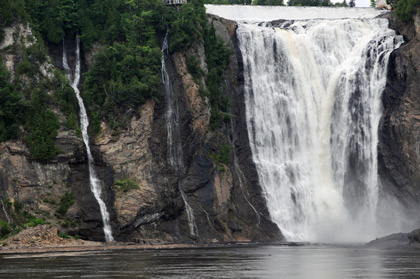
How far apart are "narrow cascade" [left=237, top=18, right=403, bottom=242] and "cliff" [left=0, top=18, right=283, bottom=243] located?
2511 millimetres

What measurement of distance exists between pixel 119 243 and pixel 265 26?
33.7 meters

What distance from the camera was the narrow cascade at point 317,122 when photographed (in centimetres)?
7225

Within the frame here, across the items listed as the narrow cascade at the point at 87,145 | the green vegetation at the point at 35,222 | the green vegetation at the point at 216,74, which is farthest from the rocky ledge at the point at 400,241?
the green vegetation at the point at 35,222

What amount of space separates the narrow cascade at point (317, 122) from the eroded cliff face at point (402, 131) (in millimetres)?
954

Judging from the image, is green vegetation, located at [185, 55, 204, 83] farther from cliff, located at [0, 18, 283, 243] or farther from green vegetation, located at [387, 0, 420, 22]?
green vegetation, located at [387, 0, 420, 22]

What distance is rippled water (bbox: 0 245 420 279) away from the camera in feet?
119

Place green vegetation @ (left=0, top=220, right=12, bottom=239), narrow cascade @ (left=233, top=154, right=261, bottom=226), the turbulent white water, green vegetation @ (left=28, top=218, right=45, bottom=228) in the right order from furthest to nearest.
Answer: the turbulent white water
narrow cascade @ (left=233, top=154, right=261, bottom=226)
green vegetation @ (left=28, top=218, right=45, bottom=228)
green vegetation @ (left=0, top=220, right=12, bottom=239)

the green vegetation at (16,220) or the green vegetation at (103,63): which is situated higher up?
the green vegetation at (103,63)

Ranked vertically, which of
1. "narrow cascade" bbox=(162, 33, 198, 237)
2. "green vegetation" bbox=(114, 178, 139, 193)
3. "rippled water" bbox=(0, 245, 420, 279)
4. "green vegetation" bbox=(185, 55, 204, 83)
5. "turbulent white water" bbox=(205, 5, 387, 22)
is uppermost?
"turbulent white water" bbox=(205, 5, 387, 22)

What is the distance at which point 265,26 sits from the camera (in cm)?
8244

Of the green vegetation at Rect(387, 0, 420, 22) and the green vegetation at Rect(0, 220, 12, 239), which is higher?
the green vegetation at Rect(387, 0, 420, 22)

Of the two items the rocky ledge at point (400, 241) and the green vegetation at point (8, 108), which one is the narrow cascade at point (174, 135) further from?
the rocky ledge at point (400, 241)

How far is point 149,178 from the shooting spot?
65.7m

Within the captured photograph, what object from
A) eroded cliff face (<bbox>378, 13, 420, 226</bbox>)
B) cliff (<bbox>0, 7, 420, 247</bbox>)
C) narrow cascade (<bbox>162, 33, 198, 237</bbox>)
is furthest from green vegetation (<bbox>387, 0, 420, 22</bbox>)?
narrow cascade (<bbox>162, 33, 198, 237</bbox>)
